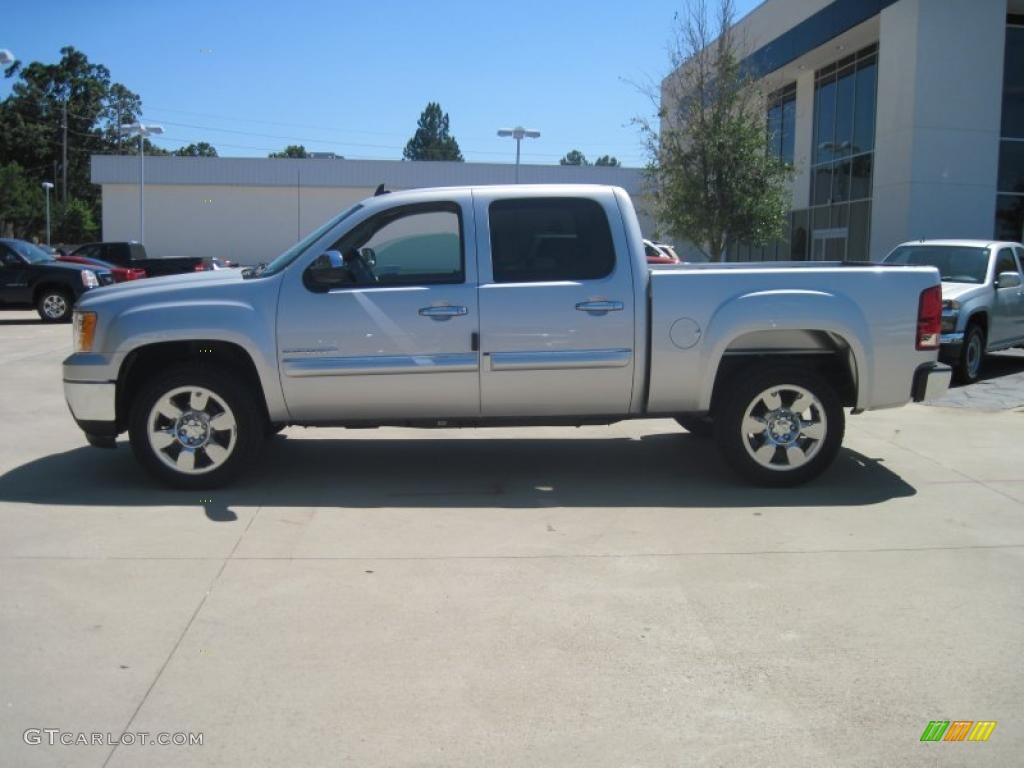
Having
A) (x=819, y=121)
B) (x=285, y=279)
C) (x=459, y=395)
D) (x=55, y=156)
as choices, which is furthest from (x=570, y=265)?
(x=55, y=156)

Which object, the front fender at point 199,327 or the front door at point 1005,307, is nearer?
the front fender at point 199,327

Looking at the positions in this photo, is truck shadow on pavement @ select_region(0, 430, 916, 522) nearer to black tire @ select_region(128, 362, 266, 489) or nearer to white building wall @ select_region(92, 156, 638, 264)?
black tire @ select_region(128, 362, 266, 489)

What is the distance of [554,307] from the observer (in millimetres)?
6410

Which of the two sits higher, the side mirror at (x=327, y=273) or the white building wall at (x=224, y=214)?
the white building wall at (x=224, y=214)

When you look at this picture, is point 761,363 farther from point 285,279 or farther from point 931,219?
point 931,219

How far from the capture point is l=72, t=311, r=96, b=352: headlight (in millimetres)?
6430

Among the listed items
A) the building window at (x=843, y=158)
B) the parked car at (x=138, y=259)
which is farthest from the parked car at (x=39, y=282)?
the building window at (x=843, y=158)

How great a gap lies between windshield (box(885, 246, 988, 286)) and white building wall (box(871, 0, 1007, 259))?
27.1 feet

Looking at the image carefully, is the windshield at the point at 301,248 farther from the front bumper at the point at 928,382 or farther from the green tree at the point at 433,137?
the green tree at the point at 433,137

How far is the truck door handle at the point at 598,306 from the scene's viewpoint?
642 cm

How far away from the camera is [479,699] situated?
3689 mm

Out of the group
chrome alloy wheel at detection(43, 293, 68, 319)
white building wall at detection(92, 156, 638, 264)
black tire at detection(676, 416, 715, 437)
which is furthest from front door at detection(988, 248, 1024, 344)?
white building wall at detection(92, 156, 638, 264)

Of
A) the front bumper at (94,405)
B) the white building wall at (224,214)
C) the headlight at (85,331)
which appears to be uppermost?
the white building wall at (224,214)

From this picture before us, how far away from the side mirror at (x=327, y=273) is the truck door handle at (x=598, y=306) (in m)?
1.60
